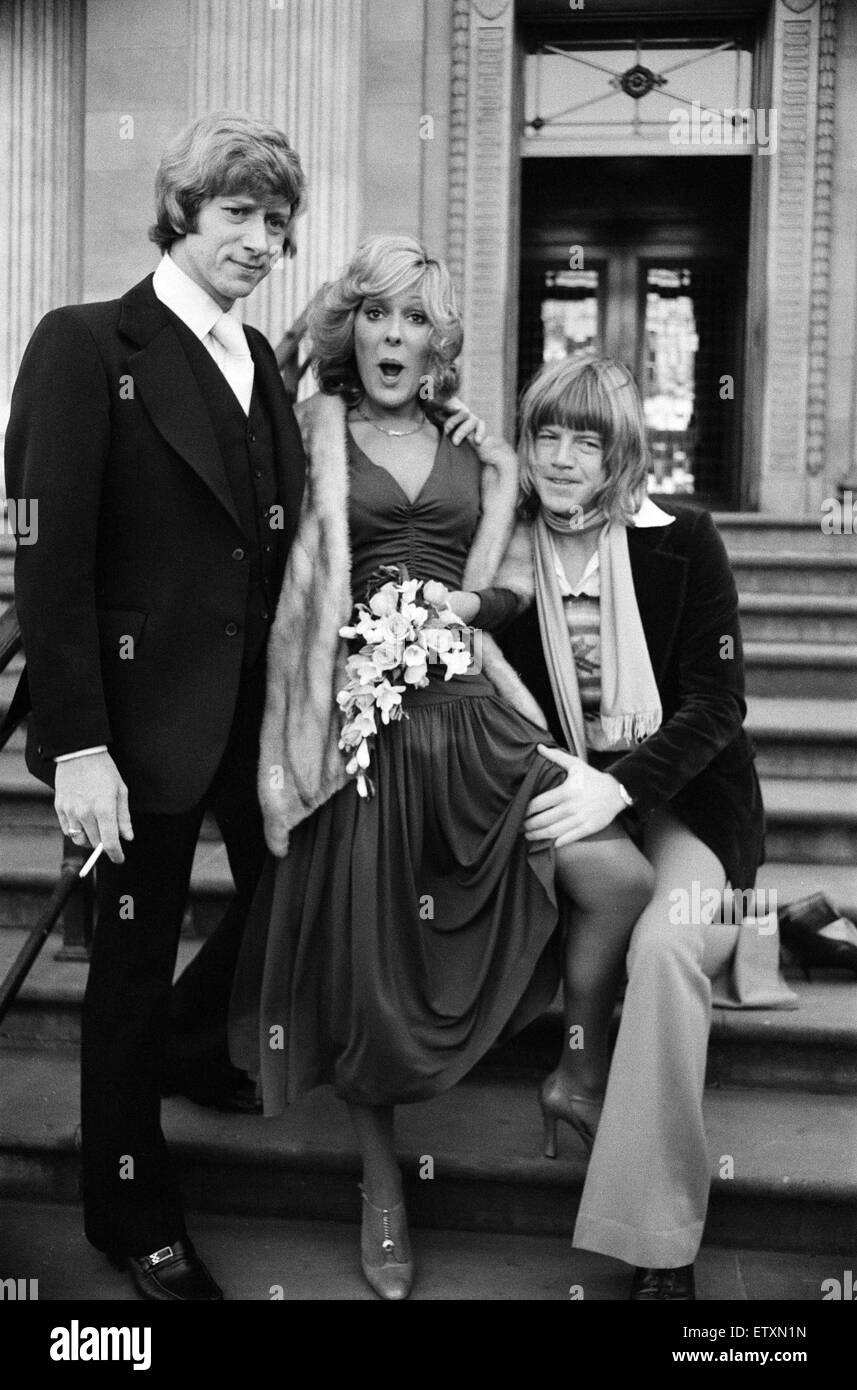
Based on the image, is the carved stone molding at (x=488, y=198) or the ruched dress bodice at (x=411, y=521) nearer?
the ruched dress bodice at (x=411, y=521)

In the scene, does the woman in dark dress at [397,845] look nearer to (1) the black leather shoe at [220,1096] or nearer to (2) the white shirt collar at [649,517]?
(2) the white shirt collar at [649,517]

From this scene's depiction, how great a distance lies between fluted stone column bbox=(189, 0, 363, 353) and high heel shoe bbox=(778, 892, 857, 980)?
4.56m

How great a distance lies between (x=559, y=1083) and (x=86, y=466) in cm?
145

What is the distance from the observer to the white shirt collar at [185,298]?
244cm

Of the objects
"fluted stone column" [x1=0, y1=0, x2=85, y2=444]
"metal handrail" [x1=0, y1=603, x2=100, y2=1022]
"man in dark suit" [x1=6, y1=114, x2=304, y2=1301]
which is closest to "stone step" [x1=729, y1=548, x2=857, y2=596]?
"metal handrail" [x1=0, y1=603, x2=100, y2=1022]

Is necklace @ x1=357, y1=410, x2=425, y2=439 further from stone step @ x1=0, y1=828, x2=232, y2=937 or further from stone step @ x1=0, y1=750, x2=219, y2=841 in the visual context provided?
stone step @ x1=0, y1=750, x2=219, y2=841

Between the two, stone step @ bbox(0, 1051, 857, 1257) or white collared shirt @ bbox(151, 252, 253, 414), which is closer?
white collared shirt @ bbox(151, 252, 253, 414)

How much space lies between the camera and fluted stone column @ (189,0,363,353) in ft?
22.2

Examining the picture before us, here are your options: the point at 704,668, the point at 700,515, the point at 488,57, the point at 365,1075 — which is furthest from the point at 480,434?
the point at 488,57

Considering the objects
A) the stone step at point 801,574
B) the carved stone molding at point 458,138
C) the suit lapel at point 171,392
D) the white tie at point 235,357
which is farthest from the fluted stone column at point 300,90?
the suit lapel at point 171,392

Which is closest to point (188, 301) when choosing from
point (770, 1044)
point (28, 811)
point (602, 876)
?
point (602, 876)

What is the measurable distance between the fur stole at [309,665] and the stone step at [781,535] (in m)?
4.03

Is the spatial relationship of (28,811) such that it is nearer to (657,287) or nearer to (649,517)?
(649,517)
